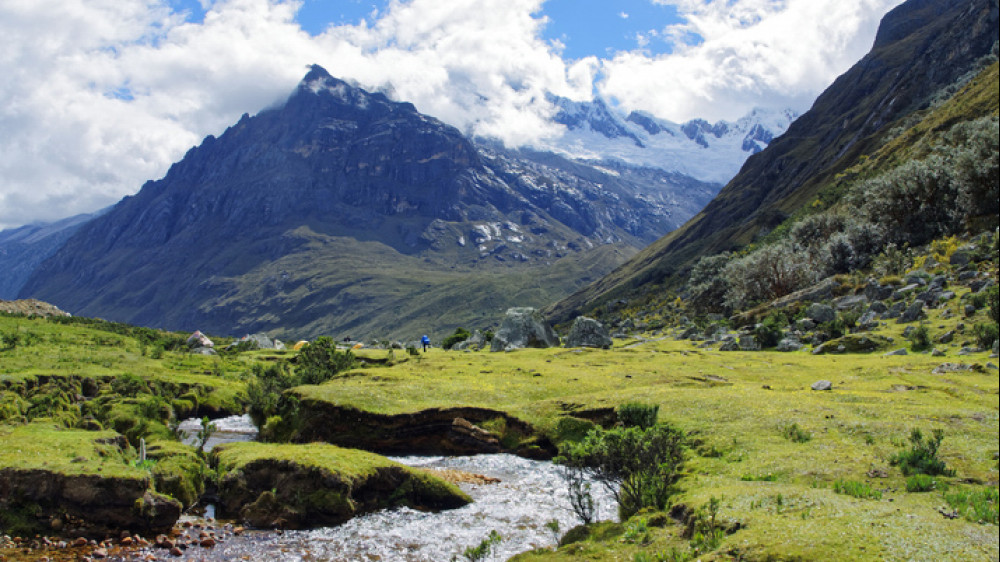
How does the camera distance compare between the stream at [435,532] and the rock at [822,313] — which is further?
the rock at [822,313]

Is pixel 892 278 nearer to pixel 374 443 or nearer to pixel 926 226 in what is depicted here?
pixel 926 226

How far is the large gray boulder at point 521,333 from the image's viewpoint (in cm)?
8831

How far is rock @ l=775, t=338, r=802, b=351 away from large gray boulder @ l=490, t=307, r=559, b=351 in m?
36.0

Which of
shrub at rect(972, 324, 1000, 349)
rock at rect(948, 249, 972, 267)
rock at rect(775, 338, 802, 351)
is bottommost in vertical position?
rock at rect(775, 338, 802, 351)

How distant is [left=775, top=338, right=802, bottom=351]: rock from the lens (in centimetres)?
6188

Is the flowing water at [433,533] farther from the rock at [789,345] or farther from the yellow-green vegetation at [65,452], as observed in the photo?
the rock at [789,345]

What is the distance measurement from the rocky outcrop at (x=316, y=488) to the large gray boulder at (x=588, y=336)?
2305 inches

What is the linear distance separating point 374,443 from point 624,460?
75.1 feet

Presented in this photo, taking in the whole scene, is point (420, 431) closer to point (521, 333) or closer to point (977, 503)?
point (977, 503)

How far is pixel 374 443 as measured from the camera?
1624 inches

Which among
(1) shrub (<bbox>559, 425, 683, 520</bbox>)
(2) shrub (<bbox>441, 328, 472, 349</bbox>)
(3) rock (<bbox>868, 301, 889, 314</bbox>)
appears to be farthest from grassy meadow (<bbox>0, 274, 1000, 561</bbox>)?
(2) shrub (<bbox>441, 328, 472, 349</bbox>)

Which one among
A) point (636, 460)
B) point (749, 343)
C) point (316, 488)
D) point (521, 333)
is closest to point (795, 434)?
point (636, 460)

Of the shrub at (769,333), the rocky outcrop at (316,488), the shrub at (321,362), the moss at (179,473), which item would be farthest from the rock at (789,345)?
the moss at (179,473)

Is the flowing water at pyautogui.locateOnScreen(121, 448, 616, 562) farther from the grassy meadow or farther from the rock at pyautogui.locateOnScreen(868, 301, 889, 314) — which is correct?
the rock at pyautogui.locateOnScreen(868, 301, 889, 314)
